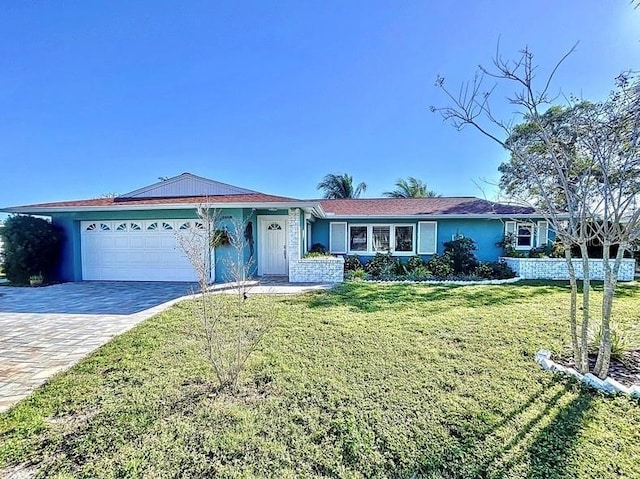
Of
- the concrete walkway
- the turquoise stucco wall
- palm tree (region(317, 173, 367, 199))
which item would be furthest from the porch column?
palm tree (region(317, 173, 367, 199))

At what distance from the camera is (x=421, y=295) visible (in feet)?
29.5

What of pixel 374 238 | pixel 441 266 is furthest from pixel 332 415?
pixel 374 238

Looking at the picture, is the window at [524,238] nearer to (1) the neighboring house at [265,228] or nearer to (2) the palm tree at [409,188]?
(1) the neighboring house at [265,228]

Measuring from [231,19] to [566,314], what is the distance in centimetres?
1184

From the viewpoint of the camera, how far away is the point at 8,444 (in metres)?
2.75

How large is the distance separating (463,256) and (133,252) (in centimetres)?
1362

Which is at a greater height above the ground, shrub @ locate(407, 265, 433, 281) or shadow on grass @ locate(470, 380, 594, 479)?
shrub @ locate(407, 265, 433, 281)

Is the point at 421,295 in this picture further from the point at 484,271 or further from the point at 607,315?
the point at 484,271

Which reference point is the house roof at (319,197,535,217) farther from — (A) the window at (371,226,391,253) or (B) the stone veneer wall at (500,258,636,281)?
(B) the stone veneer wall at (500,258,636,281)

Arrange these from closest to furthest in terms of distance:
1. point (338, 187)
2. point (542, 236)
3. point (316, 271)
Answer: point (316, 271), point (542, 236), point (338, 187)

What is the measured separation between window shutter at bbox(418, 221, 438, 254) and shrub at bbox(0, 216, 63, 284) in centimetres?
1535

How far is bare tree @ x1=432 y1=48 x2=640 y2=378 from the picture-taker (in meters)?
3.81

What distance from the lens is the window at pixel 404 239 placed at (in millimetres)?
14867

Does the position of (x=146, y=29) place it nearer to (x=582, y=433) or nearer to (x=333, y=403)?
(x=333, y=403)
